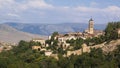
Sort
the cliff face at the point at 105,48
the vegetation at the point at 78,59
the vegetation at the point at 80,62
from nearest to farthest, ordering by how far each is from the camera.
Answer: the vegetation at the point at 80,62, the vegetation at the point at 78,59, the cliff face at the point at 105,48

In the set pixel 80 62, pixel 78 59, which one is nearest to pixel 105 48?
pixel 78 59

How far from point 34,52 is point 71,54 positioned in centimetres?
1417

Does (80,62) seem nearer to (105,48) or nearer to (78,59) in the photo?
(78,59)

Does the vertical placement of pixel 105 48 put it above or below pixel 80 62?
above

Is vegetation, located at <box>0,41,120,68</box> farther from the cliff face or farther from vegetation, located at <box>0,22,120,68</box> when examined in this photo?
the cliff face

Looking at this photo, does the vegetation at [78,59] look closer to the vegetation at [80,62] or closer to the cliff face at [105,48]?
the vegetation at [80,62]

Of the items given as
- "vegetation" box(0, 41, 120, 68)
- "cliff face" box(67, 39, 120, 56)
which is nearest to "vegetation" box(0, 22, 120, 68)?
"vegetation" box(0, 41, 120, 68)

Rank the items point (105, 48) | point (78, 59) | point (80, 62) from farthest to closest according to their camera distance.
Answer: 1. point (105, 48)
2. point (78, 59)
3. point (80, 62)

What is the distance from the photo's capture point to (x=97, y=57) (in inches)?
3012

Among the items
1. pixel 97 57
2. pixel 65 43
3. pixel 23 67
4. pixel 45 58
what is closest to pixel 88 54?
pixel 97 57

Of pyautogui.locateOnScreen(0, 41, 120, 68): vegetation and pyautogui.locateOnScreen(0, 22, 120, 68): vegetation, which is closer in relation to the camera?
pyautogui.locateOnScreen(0, 41, 120, 68): vegetation

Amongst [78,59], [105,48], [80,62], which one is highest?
[105,48]

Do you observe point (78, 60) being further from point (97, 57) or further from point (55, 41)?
point (55, 41)

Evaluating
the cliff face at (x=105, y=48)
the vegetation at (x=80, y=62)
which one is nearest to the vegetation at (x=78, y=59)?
the vegetation at (x=80, y=62)
